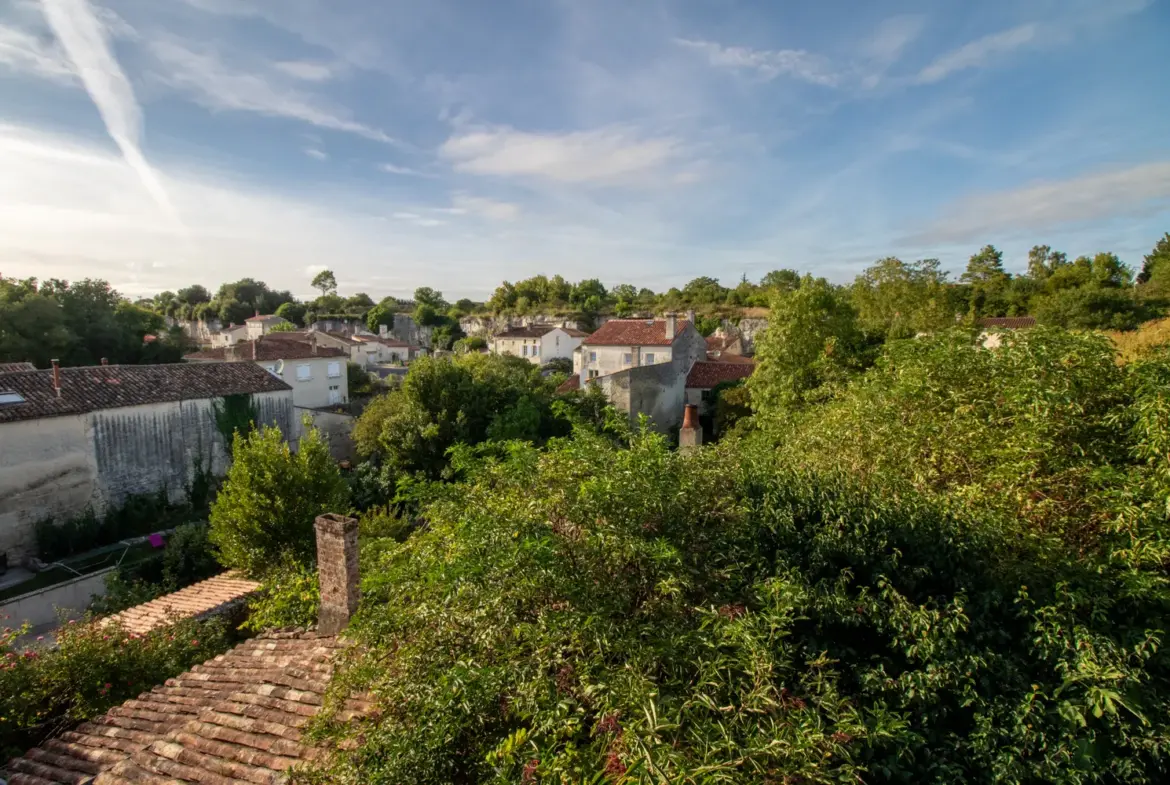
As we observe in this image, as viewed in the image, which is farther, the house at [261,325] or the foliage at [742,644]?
the house at [261,325]

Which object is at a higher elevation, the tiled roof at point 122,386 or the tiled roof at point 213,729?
the tiled roof at point 122,386

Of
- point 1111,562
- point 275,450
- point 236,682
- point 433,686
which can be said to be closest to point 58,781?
point 236,682

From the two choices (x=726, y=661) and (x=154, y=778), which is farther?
(x=154, y=778)

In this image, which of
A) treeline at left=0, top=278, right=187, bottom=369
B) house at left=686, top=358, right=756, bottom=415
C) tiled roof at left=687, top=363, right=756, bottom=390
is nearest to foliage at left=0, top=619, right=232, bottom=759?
house at left=686, top=358, right=756, bottom=415

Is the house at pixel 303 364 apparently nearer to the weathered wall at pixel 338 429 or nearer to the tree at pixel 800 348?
the weathered wall at pixel 338 429

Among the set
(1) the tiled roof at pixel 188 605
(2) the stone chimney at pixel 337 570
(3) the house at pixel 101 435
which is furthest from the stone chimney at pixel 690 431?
(3) the house at pixel 101 435

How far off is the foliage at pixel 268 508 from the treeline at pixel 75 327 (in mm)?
25204

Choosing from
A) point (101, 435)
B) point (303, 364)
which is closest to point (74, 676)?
point (101, 435)

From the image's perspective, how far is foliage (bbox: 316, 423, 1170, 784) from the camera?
Result: 361 cm

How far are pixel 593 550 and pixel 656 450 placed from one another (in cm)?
157

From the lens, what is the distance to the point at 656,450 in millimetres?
6168

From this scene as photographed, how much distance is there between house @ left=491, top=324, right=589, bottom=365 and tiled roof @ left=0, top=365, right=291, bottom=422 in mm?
25135

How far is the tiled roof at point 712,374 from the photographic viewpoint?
1203 inches

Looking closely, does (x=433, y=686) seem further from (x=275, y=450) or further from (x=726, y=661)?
(x=275, y=450)
